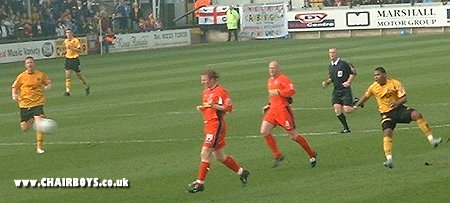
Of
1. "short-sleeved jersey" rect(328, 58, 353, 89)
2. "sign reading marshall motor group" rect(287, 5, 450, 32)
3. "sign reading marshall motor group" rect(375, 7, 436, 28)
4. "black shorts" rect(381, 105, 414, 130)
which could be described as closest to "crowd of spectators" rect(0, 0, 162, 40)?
"sign reading marshall motor group" rect(287, 5, 450, 32)

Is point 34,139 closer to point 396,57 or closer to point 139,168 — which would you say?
point 139,168

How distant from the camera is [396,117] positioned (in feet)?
67.6

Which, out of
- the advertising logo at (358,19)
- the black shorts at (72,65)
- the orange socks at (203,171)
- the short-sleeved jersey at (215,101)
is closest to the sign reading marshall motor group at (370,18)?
the advertising logo at (358,19)

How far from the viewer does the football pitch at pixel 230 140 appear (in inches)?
743

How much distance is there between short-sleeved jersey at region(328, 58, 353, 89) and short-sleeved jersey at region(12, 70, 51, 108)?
20.9 ft

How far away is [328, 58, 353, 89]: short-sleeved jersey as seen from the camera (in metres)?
26.4

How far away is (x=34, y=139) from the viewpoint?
2752 centimetres

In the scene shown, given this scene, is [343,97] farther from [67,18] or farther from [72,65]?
[67,18]

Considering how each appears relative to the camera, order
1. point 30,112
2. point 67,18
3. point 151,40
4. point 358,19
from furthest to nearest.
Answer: point 358,19 < point 151,40 < point 67,18 < point 30,112

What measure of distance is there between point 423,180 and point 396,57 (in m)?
26.9

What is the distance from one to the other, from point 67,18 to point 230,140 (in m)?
36.6

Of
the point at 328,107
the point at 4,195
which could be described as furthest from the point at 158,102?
the point at 4,195

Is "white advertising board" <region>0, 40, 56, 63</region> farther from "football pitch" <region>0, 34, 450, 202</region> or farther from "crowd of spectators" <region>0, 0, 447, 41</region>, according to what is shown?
"football pitch" <region>0, 34, 450, 202</region>

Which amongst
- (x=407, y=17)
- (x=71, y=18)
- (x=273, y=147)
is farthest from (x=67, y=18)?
(x=273, y=147)
